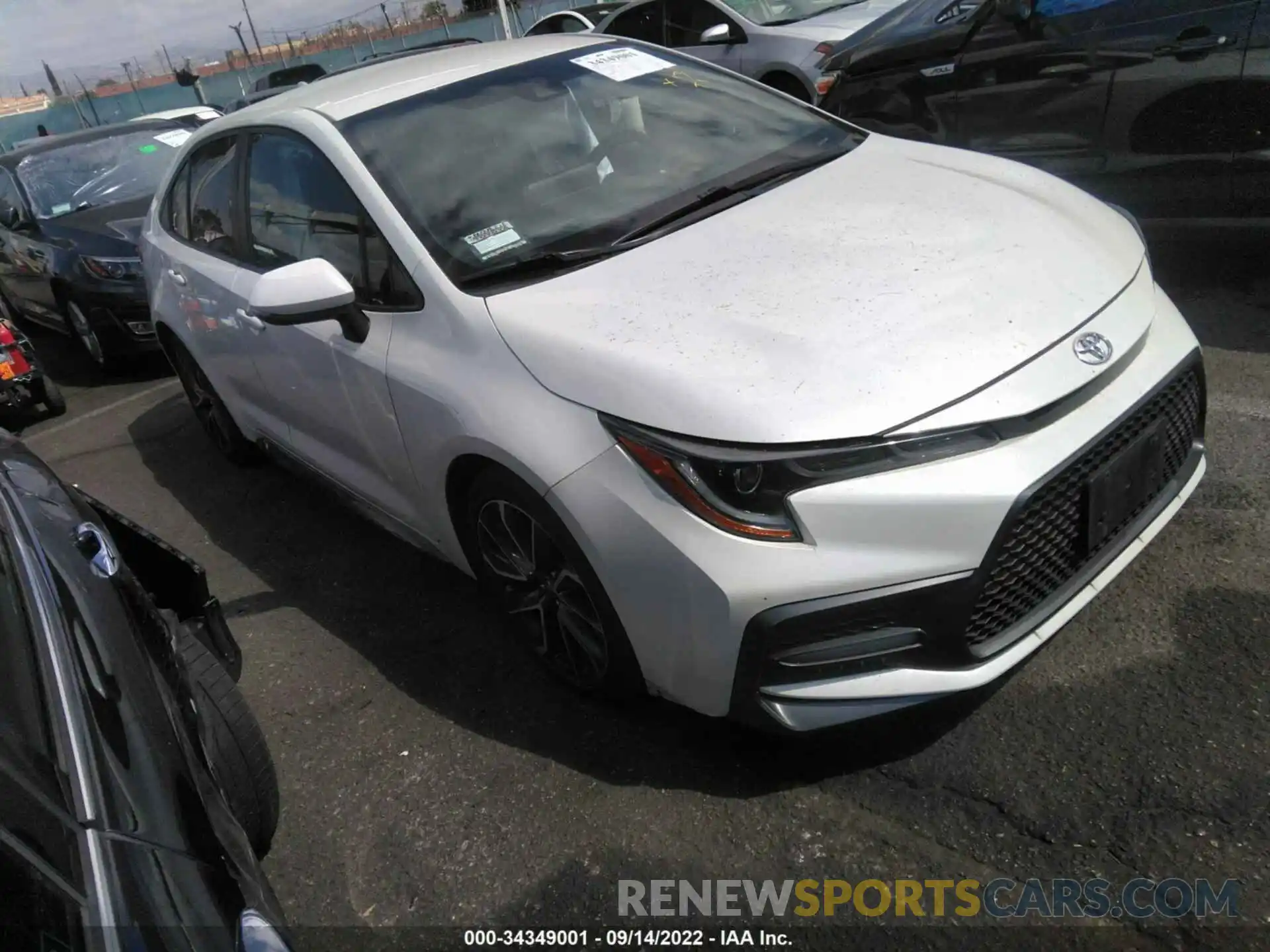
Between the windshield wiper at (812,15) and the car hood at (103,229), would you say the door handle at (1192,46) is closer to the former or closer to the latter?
the windshield wiper at (812,15)

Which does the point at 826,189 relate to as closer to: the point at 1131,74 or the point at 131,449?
the point at 1131,74

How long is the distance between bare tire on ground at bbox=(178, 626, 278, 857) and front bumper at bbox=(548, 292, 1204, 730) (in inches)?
35.4

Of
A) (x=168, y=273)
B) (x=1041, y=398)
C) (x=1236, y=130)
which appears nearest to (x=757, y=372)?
(x=1041, y=398)

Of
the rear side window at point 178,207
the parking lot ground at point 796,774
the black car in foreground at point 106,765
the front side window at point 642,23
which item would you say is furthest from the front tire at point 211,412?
the front side window at point 642,23

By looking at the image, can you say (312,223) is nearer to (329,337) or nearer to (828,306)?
(329,337)

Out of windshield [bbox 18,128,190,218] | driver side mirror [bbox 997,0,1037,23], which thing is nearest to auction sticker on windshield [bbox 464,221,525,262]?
driver side mirror [bbox 997,0,1037,23]

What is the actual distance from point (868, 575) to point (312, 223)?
7.30ft

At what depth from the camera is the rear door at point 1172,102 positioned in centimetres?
404

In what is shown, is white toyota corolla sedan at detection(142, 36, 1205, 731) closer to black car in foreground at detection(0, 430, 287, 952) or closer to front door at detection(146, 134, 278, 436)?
front door at detection(146, 134, 278, 436)

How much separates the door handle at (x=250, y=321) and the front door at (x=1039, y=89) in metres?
3.66

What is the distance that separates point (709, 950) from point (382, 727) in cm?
130

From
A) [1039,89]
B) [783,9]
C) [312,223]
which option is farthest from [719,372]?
[783,9]

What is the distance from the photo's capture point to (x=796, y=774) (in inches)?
98.3

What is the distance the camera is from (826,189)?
2.95 metres
